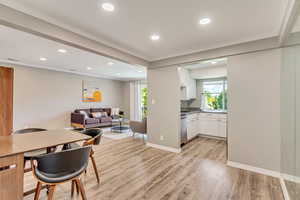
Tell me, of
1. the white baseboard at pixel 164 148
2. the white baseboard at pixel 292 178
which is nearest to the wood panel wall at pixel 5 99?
the white baseboard at pixel 164 148

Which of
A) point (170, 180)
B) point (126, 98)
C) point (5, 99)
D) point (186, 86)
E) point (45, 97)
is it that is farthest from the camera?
point (126, 98)

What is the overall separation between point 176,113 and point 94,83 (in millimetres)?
5208

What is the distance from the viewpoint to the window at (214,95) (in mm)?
5210

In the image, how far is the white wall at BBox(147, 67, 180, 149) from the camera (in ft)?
12.2

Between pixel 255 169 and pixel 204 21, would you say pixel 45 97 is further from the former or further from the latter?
pixel 255 169

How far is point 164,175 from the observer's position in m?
2.51

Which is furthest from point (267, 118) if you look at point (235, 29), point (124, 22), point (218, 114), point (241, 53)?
point (124, 22)

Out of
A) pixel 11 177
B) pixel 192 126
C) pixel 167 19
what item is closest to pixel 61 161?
pixel 11 177

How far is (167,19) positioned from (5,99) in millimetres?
3512

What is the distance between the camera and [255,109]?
2695 millimetres

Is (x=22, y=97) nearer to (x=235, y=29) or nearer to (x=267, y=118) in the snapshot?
(x=235, y=29)

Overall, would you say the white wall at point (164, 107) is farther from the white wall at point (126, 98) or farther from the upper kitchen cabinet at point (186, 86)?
the white wall at point (126, 98)

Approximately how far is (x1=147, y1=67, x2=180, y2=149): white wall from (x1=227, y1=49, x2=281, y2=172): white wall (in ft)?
4.17

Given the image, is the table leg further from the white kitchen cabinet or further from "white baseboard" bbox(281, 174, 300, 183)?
the white kitchen cabinet
